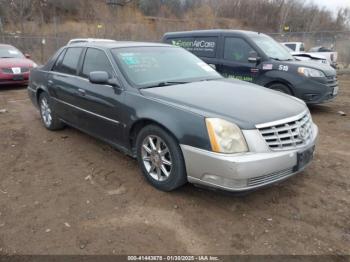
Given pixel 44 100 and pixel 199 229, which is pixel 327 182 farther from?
pixel 44 100

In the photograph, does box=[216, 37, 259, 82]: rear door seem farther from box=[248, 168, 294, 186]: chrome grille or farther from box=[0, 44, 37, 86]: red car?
box=[0, 44, 37, 86]: red car

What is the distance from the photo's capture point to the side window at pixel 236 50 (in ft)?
23.9

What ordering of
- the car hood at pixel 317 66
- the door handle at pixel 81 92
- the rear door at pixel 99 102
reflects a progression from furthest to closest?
the car hood at pixel 317 66 < the door handle at pixel 81 92 < the rear door at pixel 99 102

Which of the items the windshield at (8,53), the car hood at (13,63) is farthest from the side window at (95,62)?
the windshield at (8,53)

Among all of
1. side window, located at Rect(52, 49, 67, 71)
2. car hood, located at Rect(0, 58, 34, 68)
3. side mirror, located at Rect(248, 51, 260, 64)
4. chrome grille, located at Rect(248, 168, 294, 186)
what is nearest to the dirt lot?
chrome grille, located at Rect(248, 168, 294, 186)

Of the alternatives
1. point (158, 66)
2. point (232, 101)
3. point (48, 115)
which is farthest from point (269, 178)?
point (48, 115)

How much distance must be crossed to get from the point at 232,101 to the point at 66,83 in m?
2.73

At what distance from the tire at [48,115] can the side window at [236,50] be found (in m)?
4.15

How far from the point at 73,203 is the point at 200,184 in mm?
1352

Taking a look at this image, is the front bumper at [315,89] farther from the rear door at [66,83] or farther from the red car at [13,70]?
the red car at [13,70]

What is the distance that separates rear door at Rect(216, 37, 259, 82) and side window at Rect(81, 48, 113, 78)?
390 cm

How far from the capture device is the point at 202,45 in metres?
8.05

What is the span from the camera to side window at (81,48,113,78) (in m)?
4.09

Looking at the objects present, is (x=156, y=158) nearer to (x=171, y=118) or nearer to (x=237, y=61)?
(x=171, y=118)
